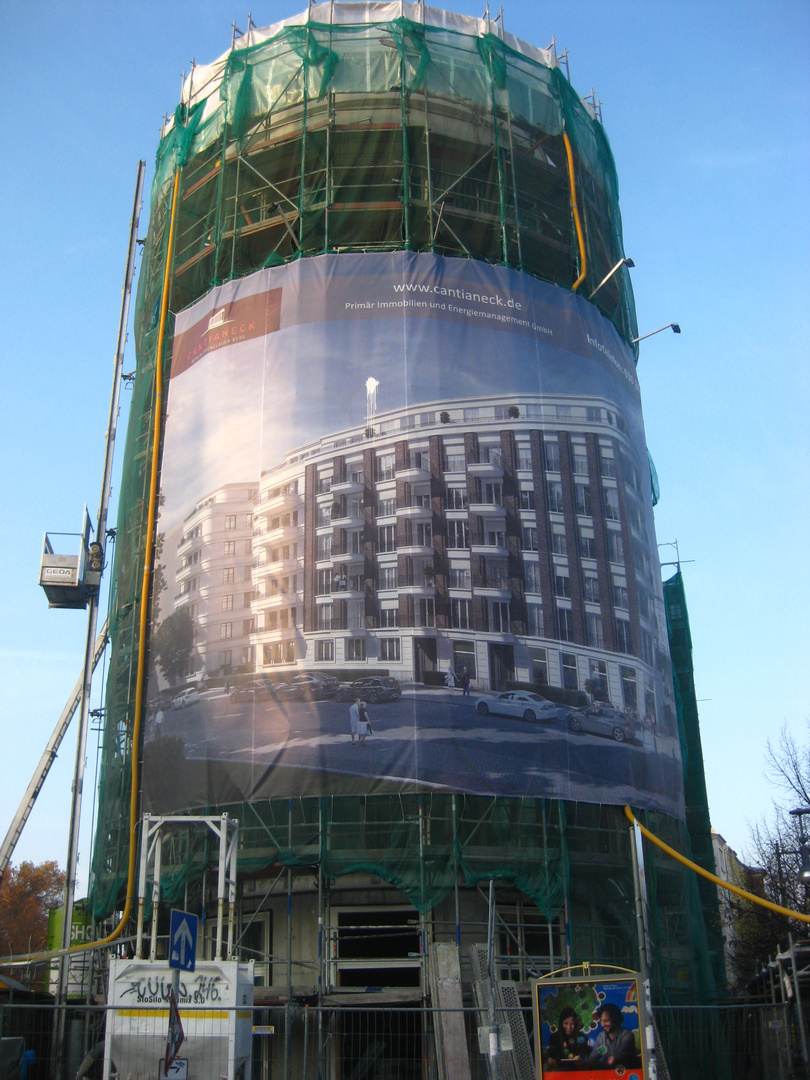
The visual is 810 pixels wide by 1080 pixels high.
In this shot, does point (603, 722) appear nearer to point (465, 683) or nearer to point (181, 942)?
point (465, 683)

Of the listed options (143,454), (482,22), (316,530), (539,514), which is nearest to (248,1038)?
(316,530)

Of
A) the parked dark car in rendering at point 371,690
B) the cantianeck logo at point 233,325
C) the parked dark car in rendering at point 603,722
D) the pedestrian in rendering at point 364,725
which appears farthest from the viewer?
the cantianeck logo at point 233,325

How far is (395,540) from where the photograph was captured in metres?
21.5

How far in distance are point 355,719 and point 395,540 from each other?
3.56 m

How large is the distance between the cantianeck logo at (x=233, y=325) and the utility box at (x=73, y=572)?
448cm

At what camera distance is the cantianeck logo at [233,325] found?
23.5 metres

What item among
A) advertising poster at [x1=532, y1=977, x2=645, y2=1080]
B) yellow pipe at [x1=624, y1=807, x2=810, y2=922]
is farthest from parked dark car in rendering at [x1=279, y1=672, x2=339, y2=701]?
advertising poster at [x1=532, y1=977, x2=645, y2=1080]

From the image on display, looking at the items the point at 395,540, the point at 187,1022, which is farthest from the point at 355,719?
the point at 187,1022

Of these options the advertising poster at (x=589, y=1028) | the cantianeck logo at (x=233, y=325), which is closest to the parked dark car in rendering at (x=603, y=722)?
the advertising poster at (x=589, y=1028)

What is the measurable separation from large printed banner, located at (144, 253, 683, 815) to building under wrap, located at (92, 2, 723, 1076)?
0.06 m

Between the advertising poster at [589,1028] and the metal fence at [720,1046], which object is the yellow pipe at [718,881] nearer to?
the metal fence at [720,1046]

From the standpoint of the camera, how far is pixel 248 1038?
1608 centimetres

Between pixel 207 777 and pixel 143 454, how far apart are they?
8.80 meters

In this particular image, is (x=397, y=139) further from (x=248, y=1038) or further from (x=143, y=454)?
(x=248, y=1038)
